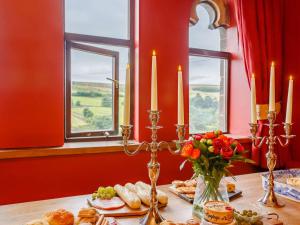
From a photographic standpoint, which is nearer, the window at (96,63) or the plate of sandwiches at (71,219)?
the plate of sandwiches at (71,219)

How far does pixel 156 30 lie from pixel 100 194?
1531 millimetres

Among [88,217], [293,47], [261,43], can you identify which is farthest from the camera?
[293,47]

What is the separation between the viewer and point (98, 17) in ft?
7.77

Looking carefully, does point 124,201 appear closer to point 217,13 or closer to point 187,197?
point 187,197

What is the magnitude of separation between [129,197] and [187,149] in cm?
35

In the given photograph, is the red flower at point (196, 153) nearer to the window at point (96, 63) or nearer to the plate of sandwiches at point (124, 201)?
the plate of sandwiches at point (124, 201)

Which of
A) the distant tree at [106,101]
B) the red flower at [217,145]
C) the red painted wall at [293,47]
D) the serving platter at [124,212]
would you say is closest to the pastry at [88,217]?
the serving platter at [124,212]

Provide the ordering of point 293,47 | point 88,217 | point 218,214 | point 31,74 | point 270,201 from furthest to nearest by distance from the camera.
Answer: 1. point 293,47
2. point 31,74
3. point 270,201
4. point 88,217
5. point 218,214

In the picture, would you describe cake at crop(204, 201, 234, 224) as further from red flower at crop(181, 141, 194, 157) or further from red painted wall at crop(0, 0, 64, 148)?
red painted wall at crop(0, 0, 64, 148)

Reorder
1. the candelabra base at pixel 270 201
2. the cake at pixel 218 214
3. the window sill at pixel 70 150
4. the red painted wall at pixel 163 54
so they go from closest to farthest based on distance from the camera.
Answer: the cake at pixel 218 214 < the candelabra base at pixel 270 201 < the window sill at pixel 70 150 < the red painted wall at pixel 163 54

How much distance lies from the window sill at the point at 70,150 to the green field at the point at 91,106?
166 millimetres

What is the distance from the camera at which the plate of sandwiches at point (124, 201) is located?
116 centimetres

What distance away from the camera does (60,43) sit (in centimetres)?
203

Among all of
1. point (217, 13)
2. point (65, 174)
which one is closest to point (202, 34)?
point (217, 13)
